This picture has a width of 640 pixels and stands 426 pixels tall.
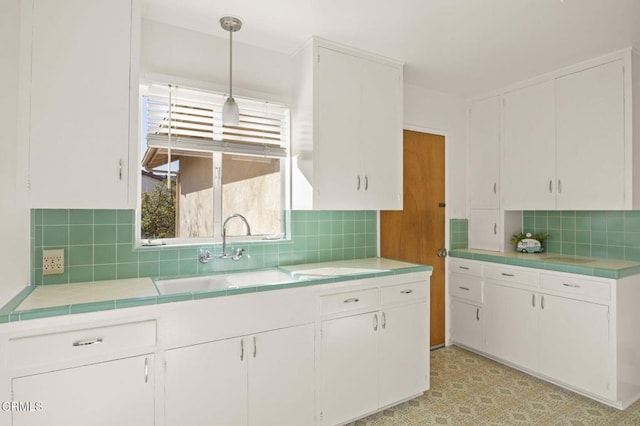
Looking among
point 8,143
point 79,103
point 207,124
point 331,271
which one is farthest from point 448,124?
point 8,143

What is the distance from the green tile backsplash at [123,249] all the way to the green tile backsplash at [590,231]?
2282mm

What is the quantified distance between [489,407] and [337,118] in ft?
7.56

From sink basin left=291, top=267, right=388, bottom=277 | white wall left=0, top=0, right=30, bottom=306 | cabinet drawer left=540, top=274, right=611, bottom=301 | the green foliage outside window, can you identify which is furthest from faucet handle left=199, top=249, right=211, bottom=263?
cabinet drawer left=540, top=274, right=611, bottom=301

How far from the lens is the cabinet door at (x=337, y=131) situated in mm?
2463

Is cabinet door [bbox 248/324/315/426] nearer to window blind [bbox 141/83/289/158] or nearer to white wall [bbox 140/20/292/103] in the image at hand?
window blind [bbox 141/83/289/158]

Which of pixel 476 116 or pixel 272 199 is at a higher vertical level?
Answer: pixel 476 116

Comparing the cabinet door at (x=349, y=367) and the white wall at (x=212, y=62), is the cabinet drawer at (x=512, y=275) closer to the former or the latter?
the cabinet door at (x=349, y=367)

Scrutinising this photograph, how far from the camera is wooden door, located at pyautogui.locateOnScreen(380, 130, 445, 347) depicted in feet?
10.8

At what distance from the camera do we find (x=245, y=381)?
1.91 meters

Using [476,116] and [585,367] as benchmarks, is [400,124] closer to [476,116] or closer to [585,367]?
[476,116]

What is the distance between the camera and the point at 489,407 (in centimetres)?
251

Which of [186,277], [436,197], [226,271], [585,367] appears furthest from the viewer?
[436,197]

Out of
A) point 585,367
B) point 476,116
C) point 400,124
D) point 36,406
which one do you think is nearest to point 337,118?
point 400,124

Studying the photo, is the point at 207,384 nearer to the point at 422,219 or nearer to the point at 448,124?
the point at 422,219
